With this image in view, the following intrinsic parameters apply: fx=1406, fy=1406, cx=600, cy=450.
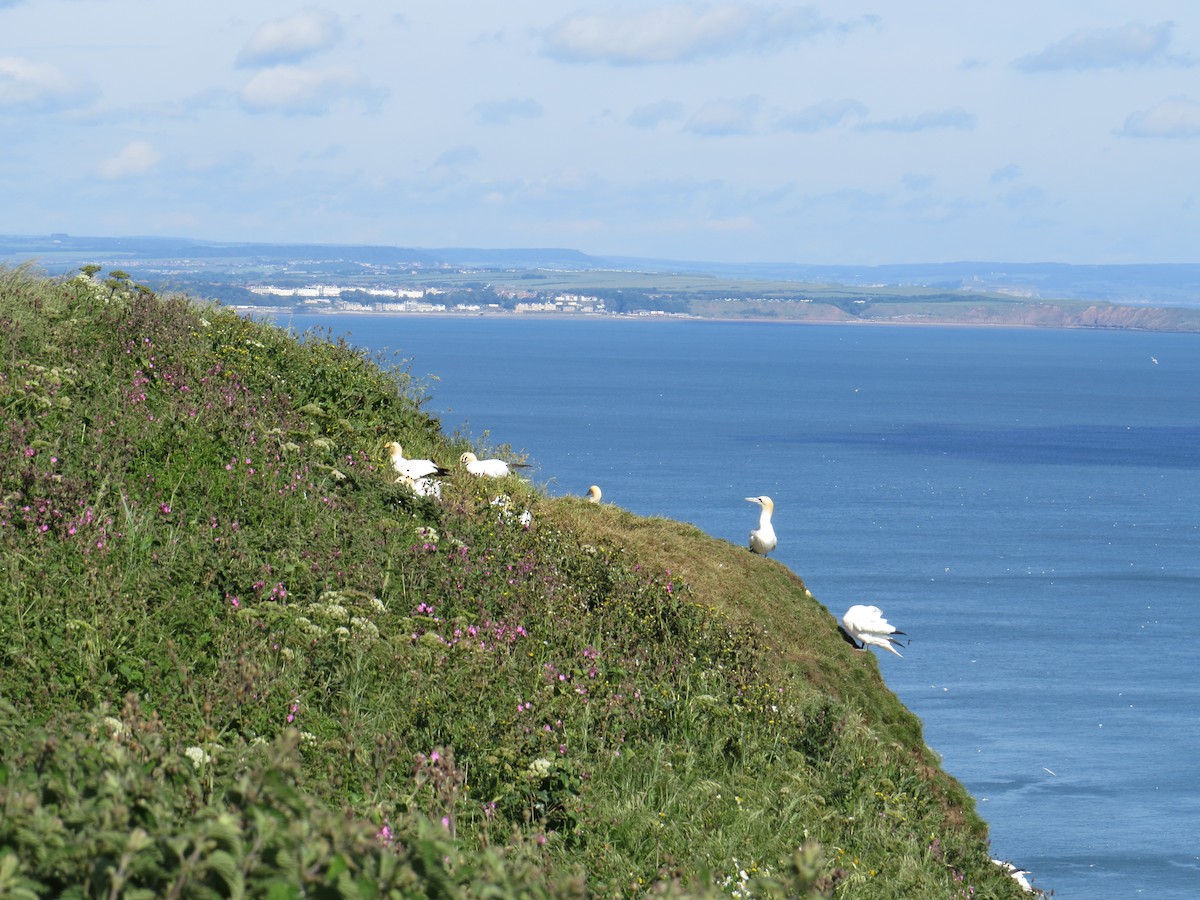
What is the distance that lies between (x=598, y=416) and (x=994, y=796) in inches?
3572

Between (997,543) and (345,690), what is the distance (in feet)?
246

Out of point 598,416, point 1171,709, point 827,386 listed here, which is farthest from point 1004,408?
point 1171,709

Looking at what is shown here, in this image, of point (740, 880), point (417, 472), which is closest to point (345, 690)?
point (740, 880)

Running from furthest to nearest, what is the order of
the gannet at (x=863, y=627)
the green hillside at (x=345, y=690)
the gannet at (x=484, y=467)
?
the gannet at (x=863, y=627) < the gannet at (x=484, y=467) < the green hillside at (x=345, y=690)

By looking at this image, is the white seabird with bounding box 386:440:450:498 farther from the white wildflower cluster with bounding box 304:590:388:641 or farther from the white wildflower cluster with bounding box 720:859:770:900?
the white wildflower cluster with bounding box 720:859:770:900

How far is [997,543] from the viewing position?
259 feet

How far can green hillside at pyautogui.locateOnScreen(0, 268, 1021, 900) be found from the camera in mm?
3709

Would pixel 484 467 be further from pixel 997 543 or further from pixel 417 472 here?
pixel 997 543

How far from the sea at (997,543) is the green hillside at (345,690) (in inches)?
220

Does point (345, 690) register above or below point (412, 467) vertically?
below

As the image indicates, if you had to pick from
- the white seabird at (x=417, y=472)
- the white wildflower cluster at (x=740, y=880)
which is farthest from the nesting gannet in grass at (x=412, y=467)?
the white wildflower cluster at (x=740, y=880)

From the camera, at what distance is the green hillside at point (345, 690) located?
371cm

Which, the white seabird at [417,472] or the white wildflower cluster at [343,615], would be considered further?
the white seabird at [417,472]

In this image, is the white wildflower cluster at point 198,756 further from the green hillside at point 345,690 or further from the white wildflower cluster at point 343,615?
the white wildflower cluster at point 343,615
